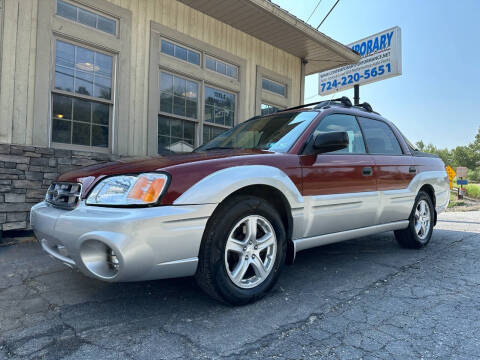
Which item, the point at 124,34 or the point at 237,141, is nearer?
the point at 237,141

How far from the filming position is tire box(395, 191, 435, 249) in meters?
4.25

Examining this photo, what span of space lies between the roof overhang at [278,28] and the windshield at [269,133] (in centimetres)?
340

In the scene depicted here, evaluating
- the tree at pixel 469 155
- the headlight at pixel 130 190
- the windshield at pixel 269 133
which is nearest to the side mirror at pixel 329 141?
the windshield at pixel 269 133

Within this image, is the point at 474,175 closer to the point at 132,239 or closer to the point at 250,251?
the point at 250,251

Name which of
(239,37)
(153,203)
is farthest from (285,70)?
(153,203)

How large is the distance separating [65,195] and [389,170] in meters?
3.24

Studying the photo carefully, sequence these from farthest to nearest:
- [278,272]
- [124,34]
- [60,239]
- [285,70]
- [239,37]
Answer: [285,70]
[239,37]
[124,34]
[278,272]
[60,239]

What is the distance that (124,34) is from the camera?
567 centimetres

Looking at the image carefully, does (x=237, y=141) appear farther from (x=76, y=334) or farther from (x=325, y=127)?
(x=76, y=334)

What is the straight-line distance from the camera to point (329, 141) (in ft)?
9.55

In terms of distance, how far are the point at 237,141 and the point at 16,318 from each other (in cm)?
236

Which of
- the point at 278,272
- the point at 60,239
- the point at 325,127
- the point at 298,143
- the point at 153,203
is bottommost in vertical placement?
the point at 278,272

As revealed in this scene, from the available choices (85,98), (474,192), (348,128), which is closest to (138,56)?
(85,98)

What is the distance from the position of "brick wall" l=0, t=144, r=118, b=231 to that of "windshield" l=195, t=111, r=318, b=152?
2545 millimetres
